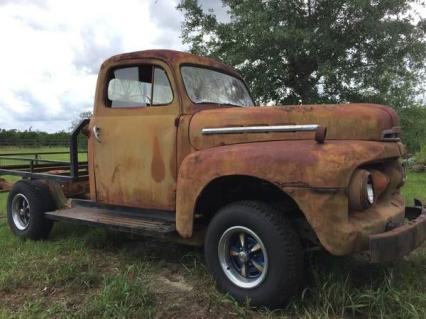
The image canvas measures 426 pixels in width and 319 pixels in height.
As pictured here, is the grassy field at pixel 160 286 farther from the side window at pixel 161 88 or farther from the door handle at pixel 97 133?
the side window at pixel 161 88

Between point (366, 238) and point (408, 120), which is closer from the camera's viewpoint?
point (366, 238)

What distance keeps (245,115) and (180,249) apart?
6.02ft

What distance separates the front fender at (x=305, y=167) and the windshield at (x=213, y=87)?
2.99 ft

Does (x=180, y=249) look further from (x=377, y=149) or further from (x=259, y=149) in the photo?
(x=377, y=149)

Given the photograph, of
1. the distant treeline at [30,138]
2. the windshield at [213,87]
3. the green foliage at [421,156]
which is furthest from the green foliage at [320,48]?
Answer: the distant treeline at [30,138]

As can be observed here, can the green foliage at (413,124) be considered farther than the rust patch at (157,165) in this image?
Yes

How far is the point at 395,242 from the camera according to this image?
3.21m

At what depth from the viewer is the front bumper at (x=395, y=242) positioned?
3.14 metres

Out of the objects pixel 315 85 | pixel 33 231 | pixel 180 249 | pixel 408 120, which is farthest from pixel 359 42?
pixel 33 231

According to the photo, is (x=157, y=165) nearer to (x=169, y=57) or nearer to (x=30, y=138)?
(x=169, y=57)

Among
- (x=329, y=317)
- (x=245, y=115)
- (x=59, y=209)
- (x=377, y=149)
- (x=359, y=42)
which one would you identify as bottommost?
(x=329, y=317)

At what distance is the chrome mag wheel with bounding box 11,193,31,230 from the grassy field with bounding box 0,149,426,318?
2.09 feet

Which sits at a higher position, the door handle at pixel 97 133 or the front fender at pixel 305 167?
the door handle at pixel 97 133

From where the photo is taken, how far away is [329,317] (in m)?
3.32
